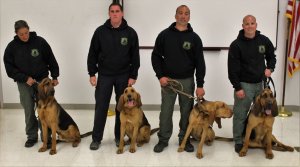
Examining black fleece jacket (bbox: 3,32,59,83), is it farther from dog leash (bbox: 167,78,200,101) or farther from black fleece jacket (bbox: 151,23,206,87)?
dog leash (bbox: 167,78,200,101)

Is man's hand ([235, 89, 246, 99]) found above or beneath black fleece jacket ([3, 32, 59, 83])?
beneath

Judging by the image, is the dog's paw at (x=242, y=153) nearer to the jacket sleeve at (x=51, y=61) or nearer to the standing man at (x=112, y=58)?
the standing man at (x=112, y=58)

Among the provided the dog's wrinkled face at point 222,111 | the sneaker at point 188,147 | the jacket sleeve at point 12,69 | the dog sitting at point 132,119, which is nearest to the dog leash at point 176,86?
the dog's wrinkled face at point 222,111

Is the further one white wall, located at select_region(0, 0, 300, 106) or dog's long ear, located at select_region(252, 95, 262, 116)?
white wall, located at select_region(0, 0, 300, 106)

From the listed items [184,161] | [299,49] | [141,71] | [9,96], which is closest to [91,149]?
[184,161]

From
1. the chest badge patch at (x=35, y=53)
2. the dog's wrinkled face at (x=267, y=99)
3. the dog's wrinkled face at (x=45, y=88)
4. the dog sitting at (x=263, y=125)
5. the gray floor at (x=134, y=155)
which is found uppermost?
the chest badge patch at (x=35, y=53)

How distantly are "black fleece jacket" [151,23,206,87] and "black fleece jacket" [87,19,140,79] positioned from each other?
0.30m

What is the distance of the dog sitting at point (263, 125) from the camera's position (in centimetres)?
416

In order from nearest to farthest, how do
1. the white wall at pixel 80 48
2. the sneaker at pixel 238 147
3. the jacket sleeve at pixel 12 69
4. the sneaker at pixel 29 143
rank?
the jacket sleeve at pixel 12 69 < the sneaker at pixel 238 147 < the sneaker at pixel 29 143 < the white wall at pixel 80 48

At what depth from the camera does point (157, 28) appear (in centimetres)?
599

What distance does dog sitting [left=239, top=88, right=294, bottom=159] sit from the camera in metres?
4.16

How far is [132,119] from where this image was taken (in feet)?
14.6

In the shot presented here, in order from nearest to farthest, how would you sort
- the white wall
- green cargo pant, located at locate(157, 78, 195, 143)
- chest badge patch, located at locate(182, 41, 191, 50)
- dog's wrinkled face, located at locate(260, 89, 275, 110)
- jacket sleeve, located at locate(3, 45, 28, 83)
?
dog's wrinkled face, located at locate(260, 89, 275, 110), chest badge patch, located at locate(182, 41, 191, 50), jacket sleeve, located at locate(3, 45, 28, 83), green cargo pant, located at locate(157, 78, 195, 143), the white wall

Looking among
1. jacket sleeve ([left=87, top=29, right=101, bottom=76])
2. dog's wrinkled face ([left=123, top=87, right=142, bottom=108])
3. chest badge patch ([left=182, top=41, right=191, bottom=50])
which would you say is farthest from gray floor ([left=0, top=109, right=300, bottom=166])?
chest badge patch ([left=182, top=41, right=191, bottom=50])
